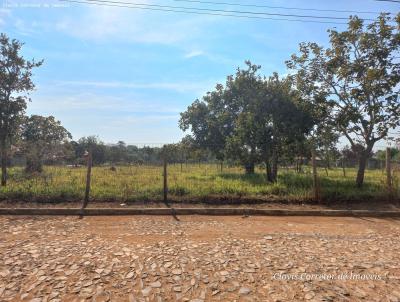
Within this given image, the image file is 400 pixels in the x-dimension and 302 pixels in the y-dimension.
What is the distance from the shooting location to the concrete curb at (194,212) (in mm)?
8375

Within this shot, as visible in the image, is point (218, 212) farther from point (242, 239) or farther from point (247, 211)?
point (242, 239)

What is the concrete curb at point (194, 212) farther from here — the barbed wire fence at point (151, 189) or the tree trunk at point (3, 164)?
the tree trunk at point (3, 164)

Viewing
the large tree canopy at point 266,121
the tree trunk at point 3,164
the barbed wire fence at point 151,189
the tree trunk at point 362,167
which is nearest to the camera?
the barbed wire fence at point 151,189

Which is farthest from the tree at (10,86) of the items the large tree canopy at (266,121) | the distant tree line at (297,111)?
the large tree canopy at (266,121)

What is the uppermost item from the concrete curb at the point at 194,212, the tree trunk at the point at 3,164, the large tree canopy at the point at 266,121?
the large tree canopy at the point at 266,121

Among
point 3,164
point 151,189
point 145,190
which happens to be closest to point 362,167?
point 151,189

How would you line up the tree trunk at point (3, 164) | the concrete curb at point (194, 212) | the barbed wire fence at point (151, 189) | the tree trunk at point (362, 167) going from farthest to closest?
the tree trunk at point (362, 167) < the tree trunk at point (3, 164) < the barbed wire fence at point (151, 189) < the concrete curb at point (194, 212)

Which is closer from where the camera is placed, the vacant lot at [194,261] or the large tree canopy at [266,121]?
the vacant lot at [194,261]

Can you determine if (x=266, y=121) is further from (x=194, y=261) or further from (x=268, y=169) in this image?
(x=194, y=261)

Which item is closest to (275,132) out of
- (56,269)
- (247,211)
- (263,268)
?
(247,211)

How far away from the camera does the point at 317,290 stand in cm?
423

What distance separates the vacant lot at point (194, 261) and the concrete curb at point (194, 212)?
26.0 inches

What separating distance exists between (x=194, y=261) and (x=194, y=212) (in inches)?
144

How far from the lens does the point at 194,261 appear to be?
510 centimetres
